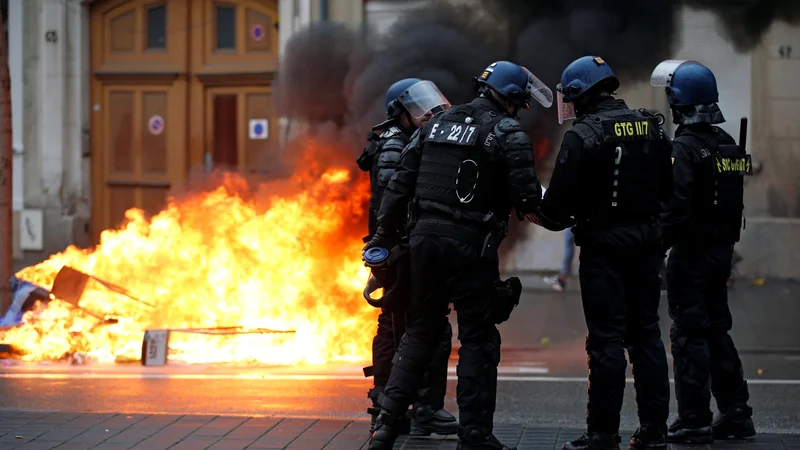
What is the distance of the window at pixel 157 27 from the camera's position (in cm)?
1520

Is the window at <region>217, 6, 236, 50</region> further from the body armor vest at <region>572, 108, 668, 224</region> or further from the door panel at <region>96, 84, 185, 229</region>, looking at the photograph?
the body armor vest at <region>572, 108, 668, 224</region>

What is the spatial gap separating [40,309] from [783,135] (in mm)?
8008

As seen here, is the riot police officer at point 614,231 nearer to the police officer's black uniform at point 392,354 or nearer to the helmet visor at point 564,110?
the helmet visor at point 564,110

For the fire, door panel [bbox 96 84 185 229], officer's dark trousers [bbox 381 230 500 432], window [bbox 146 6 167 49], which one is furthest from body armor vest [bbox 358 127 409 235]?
window [bbox 146 6 167 49]

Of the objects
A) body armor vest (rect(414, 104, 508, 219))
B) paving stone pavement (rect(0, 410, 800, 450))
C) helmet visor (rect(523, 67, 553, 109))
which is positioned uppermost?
helmet visor (rect(523, 67, 553, 109))

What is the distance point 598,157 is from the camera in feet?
18.9

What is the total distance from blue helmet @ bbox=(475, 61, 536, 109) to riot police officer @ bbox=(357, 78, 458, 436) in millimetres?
A: 701

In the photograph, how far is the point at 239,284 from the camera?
942 cm

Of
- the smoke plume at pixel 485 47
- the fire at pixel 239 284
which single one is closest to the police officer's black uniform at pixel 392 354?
the fire at pixel 239 284

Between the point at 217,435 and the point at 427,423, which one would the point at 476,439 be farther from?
the point at 217,435

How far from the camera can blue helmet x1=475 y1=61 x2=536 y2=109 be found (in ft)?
19.3

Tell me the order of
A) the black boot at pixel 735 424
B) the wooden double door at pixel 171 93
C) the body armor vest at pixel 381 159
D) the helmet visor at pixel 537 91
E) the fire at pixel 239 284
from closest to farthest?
the helmet visor at pixel 537 91 → the black boot at pixel 735 424 → the body armor vest at pixel 381 159 → the fire at pixel 239 284 → the wooden double door at pixel 171 93

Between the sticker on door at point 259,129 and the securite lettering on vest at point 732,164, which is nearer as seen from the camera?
the securite lettering on vest at point 732,164

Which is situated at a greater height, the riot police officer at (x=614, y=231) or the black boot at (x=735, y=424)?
the riot police officer at (x=614, y=231)
